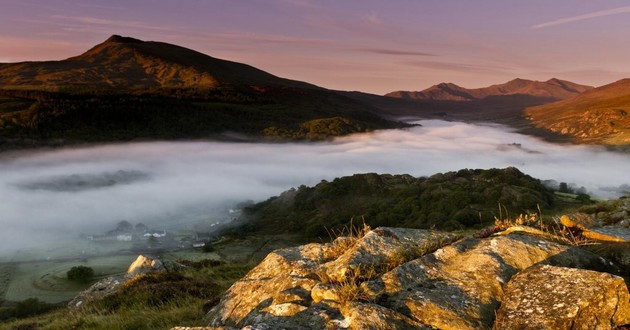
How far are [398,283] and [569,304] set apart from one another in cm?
296

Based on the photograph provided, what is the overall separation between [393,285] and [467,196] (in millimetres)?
140922

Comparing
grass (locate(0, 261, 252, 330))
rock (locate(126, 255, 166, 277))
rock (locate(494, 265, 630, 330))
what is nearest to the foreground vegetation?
grass (locate(0, 261, 252, 330))

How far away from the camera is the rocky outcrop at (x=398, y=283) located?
7.56m

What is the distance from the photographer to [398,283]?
28.4 feet

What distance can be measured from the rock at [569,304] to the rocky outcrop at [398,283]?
0.04 metres

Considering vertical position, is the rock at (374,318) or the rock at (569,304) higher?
the rock at (569,304)

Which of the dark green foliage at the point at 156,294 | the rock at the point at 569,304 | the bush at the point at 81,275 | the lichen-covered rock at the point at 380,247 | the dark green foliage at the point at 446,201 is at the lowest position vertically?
the bush at the point at 81,275

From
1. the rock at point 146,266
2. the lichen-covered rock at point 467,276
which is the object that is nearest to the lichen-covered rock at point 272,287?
the lichen-covered rock at point 467,276

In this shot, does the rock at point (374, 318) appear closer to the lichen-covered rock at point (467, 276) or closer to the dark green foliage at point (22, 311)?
the lichen-covered rock at point (467, 276)

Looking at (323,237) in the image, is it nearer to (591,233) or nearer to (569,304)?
(591,233)

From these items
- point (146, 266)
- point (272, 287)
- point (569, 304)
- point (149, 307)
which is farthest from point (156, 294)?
point (569, 304)

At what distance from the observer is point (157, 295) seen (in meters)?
16.7

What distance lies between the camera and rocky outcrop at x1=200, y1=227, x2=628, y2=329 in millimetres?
7559

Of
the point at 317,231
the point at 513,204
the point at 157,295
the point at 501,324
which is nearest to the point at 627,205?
the point at 501,324
